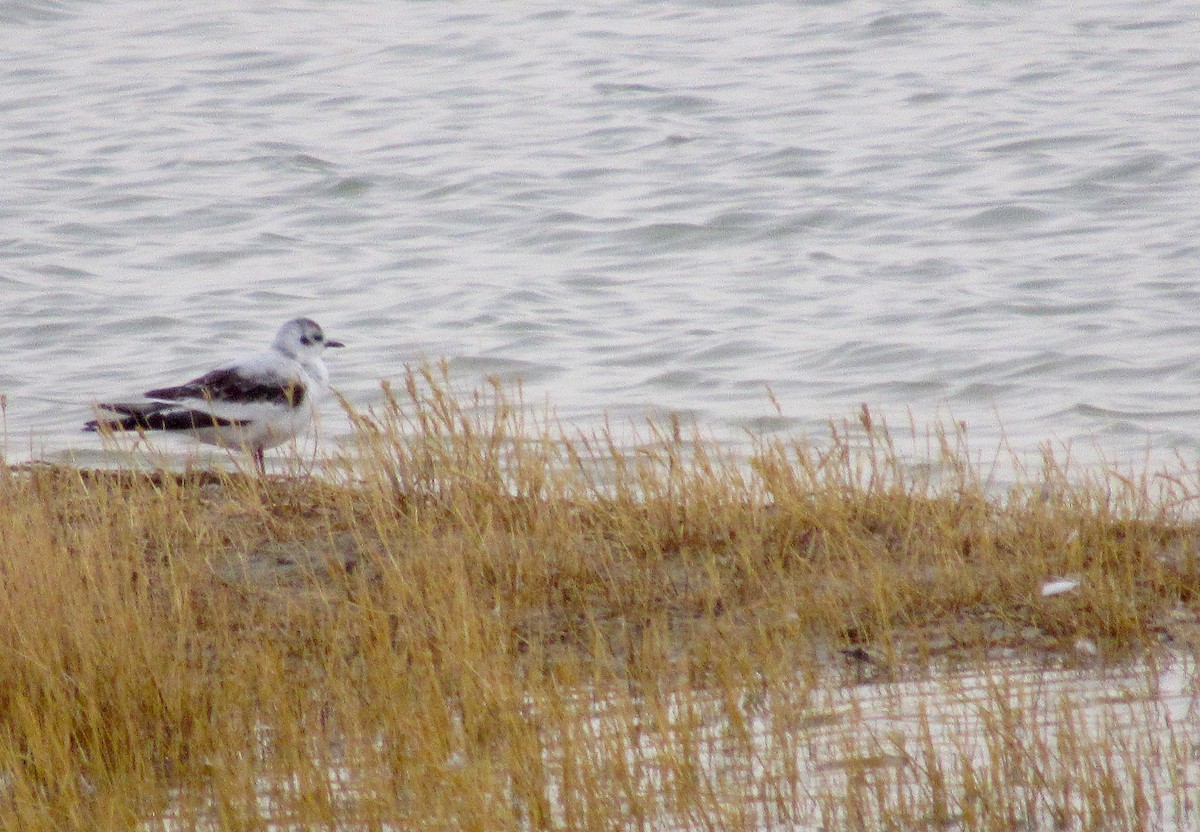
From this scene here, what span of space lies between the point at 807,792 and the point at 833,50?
1899 centimetres

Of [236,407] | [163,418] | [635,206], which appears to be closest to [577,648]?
[236,407]

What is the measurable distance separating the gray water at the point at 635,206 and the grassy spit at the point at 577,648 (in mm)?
2833

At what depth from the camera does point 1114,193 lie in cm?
1541

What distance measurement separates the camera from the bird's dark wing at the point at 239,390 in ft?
27.1

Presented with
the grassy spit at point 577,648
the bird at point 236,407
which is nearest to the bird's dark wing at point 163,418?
the bird at point 236,407

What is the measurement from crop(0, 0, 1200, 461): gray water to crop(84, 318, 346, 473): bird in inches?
35.8

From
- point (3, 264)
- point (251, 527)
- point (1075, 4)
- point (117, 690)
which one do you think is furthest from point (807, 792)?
point (1075, 4)

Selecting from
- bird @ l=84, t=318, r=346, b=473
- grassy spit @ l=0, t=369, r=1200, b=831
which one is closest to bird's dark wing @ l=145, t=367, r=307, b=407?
bird @ l=84, t=318, r=346, b=473

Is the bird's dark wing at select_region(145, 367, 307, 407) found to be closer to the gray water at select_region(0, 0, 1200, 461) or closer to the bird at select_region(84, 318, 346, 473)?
the bird at select_region(84, 318, 346, 473)

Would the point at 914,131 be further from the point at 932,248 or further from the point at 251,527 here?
the point at 251,527

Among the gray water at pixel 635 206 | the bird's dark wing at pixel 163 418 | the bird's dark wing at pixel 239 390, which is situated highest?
the bird's dark wing at pixel 239 390

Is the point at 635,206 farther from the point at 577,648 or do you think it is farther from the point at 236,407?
the point at 577,648

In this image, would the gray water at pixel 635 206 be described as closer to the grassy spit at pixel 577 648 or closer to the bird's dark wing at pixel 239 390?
the bird's dark wing at pixel 239 390

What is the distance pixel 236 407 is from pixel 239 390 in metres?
0.11
